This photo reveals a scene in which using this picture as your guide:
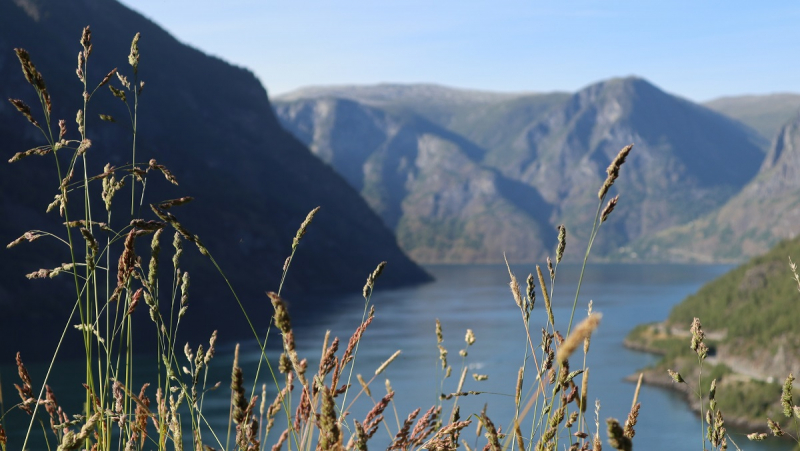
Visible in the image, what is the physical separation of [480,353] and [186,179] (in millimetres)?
86416

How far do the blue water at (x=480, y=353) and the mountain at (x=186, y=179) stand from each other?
16.1 metres

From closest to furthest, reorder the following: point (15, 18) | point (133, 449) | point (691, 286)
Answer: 1. point (133, 449)
2. point (15, 18)
3. point (691, 286)

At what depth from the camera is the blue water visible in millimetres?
49250

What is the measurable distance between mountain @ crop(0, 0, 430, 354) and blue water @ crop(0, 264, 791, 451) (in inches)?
634

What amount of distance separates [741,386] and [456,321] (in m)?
43.6

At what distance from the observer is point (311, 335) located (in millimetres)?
84438

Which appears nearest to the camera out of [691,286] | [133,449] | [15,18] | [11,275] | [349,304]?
[133,449]

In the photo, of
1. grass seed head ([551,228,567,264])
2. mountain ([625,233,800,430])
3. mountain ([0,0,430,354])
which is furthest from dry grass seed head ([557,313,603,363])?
mountain ([0,0,430,354])

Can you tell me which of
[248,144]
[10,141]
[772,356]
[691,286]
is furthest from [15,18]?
[691,286]

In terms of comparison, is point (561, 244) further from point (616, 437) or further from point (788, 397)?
point (616, 437)

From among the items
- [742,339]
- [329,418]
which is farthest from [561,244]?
[742,339]

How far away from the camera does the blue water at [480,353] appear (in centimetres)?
4925

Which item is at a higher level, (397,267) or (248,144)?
(248,144)

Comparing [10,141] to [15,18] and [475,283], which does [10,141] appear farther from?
[475,283]
